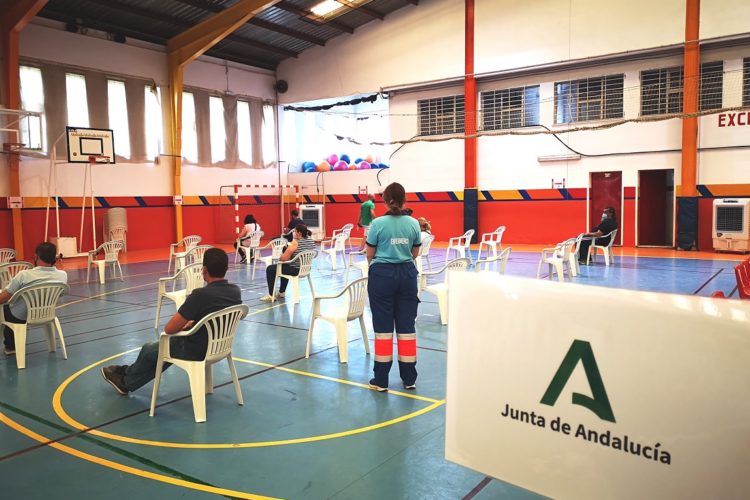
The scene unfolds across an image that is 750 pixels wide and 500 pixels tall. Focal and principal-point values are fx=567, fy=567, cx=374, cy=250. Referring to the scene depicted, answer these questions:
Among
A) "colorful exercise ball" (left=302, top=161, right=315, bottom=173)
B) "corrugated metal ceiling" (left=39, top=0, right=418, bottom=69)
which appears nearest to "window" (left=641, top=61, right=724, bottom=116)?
"corrugated metal ceiling" (left=39, top=0, right=418, bottom=69)

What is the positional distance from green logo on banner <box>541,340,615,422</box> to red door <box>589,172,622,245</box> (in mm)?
15750

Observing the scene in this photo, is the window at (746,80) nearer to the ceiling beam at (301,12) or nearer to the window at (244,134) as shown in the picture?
the ceiling beam at (301,12)

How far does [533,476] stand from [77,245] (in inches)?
653

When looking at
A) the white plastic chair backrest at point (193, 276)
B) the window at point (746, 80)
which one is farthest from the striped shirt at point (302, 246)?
the window at point (746, 80)

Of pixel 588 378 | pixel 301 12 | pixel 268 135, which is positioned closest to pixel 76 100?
pixel 301 12

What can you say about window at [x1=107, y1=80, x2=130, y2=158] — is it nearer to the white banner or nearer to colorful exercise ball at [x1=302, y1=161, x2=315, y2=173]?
colorful exercise ball at [x1=302, y1=161, x2=315, y2=173]

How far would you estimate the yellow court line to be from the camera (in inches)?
118

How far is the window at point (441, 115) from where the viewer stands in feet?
59.5

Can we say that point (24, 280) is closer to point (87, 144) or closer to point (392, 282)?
point (392, 282)

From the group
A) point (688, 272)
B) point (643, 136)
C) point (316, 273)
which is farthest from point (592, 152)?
point (316, 273)

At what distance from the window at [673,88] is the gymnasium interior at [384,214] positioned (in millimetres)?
53

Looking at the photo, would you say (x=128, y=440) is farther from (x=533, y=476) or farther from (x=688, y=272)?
(x=688, y=272)

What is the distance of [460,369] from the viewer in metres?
1.85

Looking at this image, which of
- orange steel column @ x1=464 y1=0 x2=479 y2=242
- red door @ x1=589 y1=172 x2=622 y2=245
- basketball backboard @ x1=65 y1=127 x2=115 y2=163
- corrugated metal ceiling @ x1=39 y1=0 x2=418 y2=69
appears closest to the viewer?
basketball backboard @ x1=65 y1=127 x2=115 y2=163
